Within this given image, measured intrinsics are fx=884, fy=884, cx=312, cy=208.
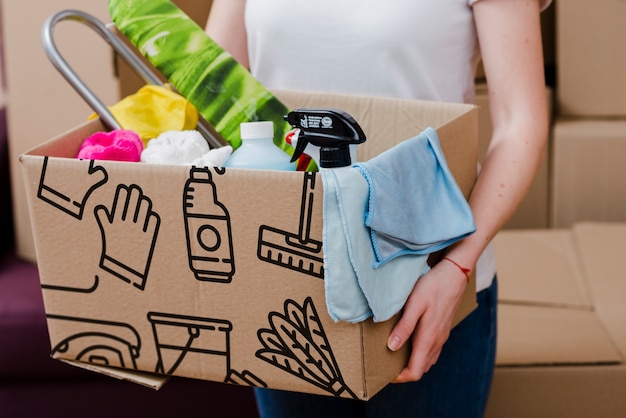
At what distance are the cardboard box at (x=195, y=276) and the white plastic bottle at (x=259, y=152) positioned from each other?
0.08 m

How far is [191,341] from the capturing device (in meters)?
→ 0.76

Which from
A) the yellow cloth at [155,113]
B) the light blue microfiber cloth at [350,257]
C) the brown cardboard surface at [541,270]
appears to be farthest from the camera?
the brown cardboard surface at [541,270]

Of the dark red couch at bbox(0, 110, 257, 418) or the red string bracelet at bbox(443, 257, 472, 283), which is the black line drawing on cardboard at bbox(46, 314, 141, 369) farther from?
the dark red couch at bbox(0, 110, 257, 418)

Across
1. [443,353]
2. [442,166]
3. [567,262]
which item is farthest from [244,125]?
[567,262]

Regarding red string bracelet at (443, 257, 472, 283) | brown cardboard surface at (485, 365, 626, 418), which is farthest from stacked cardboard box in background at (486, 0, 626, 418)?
red string bracelet at (443, 257, 472, 283)

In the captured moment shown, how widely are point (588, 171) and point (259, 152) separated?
5.03 ft

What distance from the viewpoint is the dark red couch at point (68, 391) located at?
1715 millimetres

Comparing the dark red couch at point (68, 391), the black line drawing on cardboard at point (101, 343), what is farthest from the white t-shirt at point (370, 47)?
the dark red couch at point (68, 391)

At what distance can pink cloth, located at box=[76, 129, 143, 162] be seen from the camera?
0.79 meters

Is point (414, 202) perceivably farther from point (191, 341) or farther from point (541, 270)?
point (541, 270)

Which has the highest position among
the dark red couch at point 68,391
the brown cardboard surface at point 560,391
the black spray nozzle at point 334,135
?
the black spray nozzle at point 334,135

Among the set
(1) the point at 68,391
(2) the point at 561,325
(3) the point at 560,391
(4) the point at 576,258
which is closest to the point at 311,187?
(3) the point at 560,391

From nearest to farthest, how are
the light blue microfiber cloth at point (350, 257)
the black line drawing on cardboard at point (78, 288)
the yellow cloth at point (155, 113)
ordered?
the light blue microfiber cloth at point (350, 257)
the black line drawing on cardboard at point (78, 288)
the yellow cloth at point (155, 113)

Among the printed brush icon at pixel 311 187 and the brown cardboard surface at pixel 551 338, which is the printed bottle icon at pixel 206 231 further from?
the brown cardboard surface at pixel 551 338
